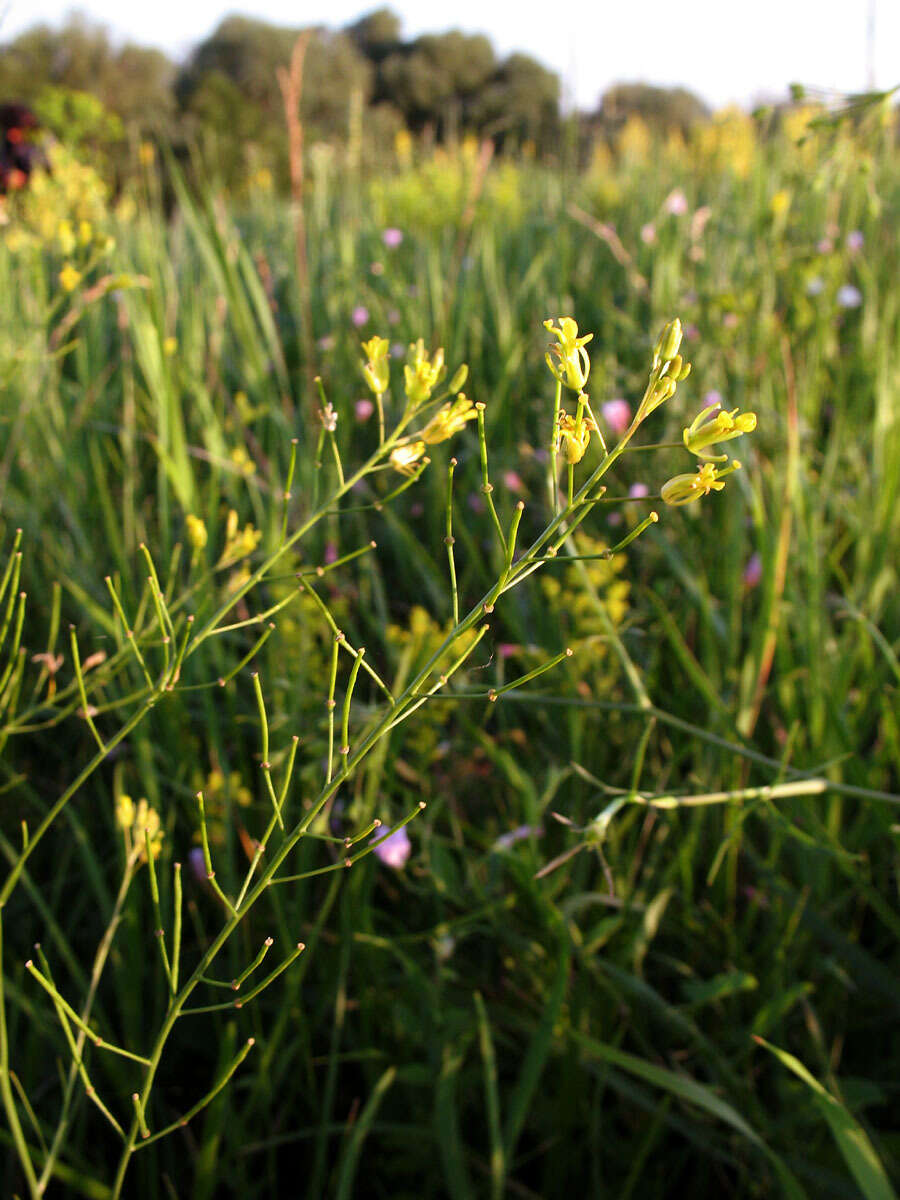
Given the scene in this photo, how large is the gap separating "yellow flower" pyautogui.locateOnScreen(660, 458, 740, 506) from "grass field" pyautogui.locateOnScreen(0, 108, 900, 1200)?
80 mm

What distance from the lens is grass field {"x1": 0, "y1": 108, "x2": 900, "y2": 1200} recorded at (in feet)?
2.44

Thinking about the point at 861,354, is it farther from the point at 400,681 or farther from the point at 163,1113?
the point at 163,1113

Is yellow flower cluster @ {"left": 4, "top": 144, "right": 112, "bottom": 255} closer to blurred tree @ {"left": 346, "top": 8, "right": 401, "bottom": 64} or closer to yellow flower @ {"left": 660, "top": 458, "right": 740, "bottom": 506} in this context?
yellow flower @ {"left": 660, "top": 458, "right": 740, "bottom": 506}

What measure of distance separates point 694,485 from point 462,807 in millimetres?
735

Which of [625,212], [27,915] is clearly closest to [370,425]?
[27,915]

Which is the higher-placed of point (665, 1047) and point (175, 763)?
point (175, 763)

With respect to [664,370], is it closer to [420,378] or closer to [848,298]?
[420,378]

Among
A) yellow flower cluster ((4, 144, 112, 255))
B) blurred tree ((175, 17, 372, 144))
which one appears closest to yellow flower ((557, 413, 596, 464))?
yellow flower cluster ((4, 144, 112, 255))

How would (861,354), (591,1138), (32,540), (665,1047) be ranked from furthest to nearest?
(861,354)
(32,540)
(665,1047)
(591,1138)

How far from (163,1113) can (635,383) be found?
3.82ft

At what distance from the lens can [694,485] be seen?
0.39 metres

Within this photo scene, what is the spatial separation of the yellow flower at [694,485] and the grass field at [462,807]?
0.08 metres

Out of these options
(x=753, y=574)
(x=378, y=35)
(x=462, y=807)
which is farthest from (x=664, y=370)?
(x=378, y=35)

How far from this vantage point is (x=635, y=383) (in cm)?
150
